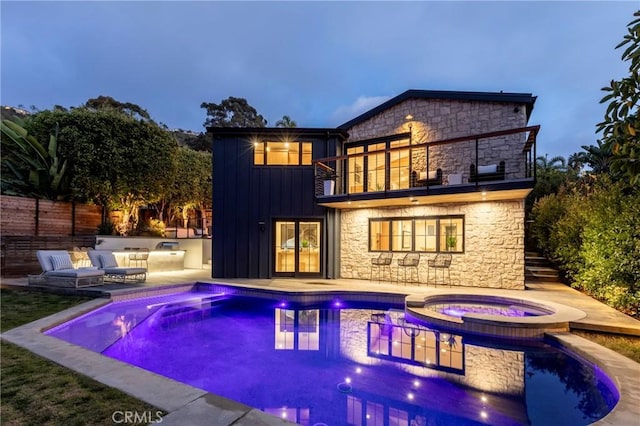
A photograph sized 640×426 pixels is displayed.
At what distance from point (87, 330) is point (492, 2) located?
2137 inches

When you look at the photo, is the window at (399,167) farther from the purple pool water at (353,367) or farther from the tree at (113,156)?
the tree at (113,156)

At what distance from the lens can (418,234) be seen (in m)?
10.9

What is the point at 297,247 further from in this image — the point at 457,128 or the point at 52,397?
the point at 52,397

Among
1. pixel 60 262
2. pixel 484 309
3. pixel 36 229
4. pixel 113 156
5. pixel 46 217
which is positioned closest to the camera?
pixel 484 309

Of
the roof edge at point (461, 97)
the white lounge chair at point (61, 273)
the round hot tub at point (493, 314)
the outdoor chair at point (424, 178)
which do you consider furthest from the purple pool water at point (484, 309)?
the white lounge chair at point (61, 273)

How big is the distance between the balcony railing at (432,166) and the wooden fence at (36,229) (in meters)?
9.52

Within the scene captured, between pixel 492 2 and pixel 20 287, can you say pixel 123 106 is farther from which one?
pixel 492 2

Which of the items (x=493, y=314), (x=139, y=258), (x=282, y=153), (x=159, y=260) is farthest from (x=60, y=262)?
(x=493, y=314)

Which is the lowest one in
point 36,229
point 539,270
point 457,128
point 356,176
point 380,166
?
point 539,270

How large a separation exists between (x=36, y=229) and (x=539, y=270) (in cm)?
1825

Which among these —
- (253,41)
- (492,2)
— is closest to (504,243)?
(492,2)

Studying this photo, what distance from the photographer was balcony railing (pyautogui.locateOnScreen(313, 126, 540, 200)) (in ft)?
29.6

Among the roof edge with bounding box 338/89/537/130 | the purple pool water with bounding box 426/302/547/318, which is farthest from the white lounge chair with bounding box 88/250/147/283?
the roof edge with bounding box 338/89/537/130

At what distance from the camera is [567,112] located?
13062 centimetres
